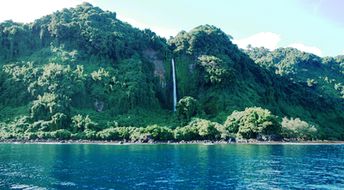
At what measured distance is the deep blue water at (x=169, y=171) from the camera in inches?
2089

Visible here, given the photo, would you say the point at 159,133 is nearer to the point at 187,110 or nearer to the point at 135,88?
the point at 187,110

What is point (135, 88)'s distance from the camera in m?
159

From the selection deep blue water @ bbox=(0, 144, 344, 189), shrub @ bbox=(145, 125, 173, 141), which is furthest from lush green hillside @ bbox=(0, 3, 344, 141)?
deep blue water @ bbox=(0, 144, 344, 189)

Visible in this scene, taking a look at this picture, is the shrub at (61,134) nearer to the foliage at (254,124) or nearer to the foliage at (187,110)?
the foliage at (187,110)

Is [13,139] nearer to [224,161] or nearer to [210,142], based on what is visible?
[210,142]

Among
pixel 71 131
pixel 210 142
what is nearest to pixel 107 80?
pixel 71 131

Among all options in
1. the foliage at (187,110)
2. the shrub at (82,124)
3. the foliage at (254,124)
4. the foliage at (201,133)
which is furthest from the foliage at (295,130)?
the shrub at (82,124)

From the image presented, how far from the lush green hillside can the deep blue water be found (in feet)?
149

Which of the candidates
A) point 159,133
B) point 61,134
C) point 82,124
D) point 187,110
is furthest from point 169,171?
point 187,110

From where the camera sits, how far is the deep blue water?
5306 cm

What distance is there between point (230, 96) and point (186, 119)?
26.3m

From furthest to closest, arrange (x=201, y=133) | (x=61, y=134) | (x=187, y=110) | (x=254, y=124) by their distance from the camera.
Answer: (x=187, y=110), (x=61, y=134), (x=254, y=124), (x=201, y=133)

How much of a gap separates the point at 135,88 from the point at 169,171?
96995mm

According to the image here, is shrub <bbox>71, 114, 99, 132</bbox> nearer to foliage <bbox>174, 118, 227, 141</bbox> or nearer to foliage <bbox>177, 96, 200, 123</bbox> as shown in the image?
foliage <bbox>174, 118, 227, 141</bbox>
